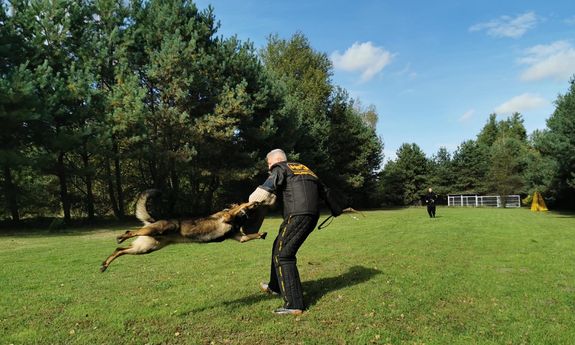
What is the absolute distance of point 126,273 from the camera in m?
10.2

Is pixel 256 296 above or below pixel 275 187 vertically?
below

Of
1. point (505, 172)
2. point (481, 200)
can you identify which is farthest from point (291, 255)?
point (505, 172)

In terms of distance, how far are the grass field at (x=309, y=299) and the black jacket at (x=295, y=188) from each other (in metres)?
1.55

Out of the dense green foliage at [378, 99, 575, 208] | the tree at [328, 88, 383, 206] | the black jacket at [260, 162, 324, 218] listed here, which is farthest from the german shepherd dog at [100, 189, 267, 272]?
the dense green foliage at [378, 99, 575, 208]

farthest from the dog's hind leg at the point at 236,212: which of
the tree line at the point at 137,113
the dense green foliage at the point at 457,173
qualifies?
the dense green foliage at the point at 457,173

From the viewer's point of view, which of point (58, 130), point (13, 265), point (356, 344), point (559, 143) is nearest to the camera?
point (356, 344)

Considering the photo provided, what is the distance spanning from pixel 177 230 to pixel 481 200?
206 feet

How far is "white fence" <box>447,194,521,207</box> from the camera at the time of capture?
5981cm

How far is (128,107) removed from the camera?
27.6 metres

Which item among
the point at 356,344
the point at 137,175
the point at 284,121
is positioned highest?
the point at 284,121

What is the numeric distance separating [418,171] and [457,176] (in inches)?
314

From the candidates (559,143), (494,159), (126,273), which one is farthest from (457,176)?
(126,273)

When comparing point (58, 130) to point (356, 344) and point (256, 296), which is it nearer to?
point (256, 296)

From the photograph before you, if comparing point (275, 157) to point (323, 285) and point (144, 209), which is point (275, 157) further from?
point (323, 285)
